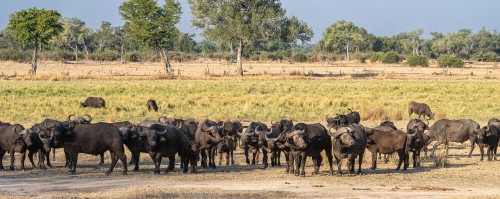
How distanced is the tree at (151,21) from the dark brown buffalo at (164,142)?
57.2 meters

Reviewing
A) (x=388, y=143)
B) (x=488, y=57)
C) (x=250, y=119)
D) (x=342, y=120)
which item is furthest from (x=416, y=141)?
(x=488, y=57)

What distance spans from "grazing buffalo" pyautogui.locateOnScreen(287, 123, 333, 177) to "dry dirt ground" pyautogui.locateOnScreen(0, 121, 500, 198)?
38 centimetres

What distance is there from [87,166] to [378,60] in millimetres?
99719

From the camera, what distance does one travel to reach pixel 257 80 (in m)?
65.1

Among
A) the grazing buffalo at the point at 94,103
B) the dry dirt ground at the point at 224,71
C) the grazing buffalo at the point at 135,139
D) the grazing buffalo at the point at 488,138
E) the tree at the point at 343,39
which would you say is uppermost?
the tree at the point at 343,39

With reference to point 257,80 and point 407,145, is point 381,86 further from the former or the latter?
point 407,145

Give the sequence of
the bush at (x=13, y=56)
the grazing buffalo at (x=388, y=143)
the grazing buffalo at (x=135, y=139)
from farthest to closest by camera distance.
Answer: the bush at (x=13, y=56)
the grazing buffalo at (x=388, y=143)
the grazing buffalo at (x=135, y=139)

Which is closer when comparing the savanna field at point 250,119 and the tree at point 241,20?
the savanna field at point 250,119

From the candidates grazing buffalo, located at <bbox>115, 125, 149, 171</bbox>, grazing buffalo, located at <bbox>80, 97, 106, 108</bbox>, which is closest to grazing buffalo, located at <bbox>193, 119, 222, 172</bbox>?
grazing buffalo, located at <bbox>115, 125, 149, 171</bbox>

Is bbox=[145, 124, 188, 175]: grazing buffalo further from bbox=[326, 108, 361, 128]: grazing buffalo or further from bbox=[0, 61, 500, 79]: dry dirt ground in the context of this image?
bbox=[0, 61, 500, 79]: dry dirt ground

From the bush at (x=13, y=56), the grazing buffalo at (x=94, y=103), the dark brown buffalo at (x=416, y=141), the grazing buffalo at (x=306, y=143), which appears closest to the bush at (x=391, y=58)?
the bush at (x=13, y=56)

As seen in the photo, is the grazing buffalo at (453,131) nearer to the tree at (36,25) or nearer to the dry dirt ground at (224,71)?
the dry dirt ground at (224,71)

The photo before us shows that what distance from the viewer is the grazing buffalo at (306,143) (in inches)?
670

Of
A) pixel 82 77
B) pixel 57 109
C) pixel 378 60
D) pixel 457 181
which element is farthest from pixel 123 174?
pixel 378 60
